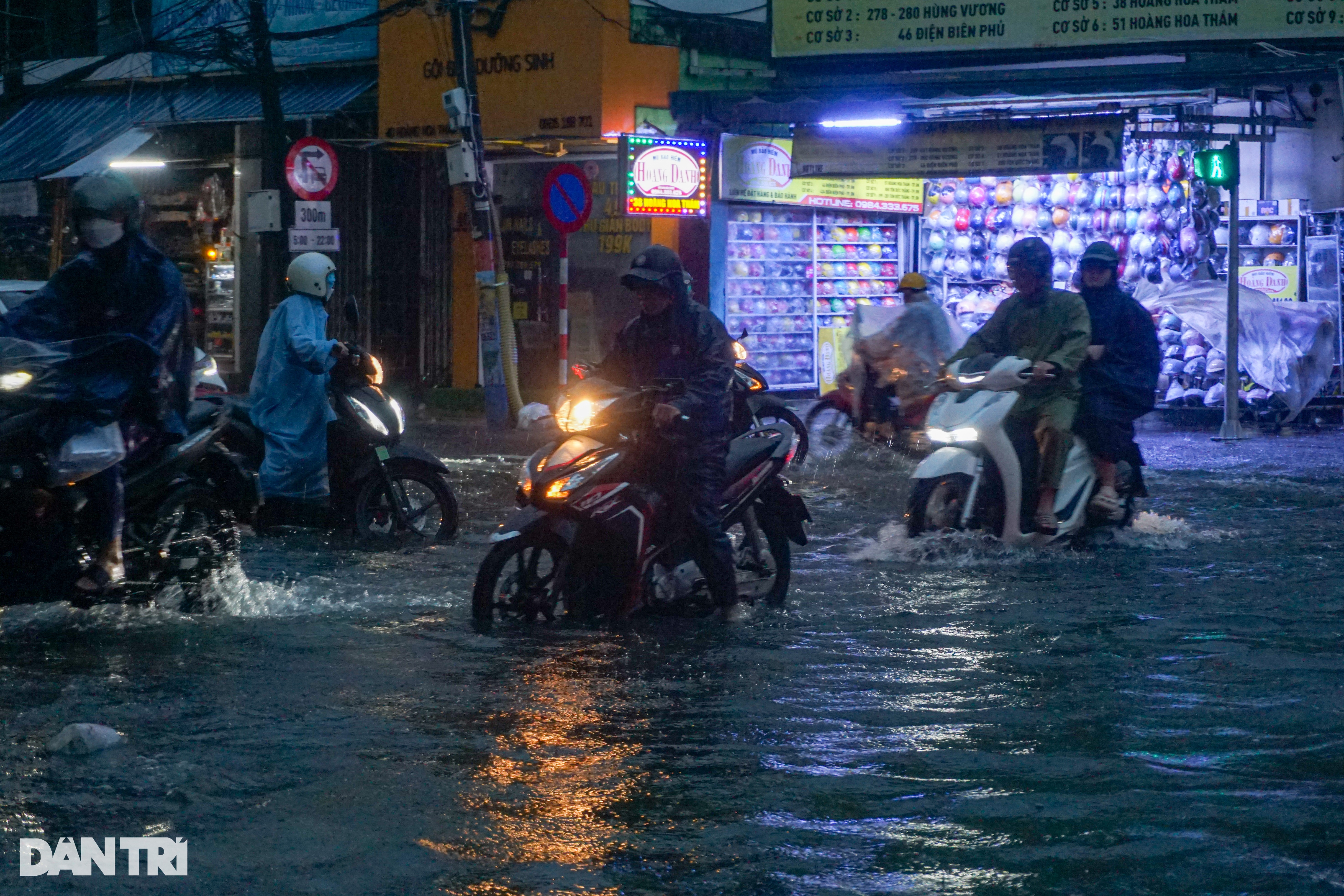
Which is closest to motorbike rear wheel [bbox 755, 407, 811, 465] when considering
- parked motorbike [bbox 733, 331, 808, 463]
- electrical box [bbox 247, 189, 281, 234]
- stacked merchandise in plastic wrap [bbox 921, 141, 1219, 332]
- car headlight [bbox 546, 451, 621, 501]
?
parked motorbike [bbox 733, 331, 808, 463]

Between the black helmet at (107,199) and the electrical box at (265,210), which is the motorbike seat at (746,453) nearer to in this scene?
the black helmet at (107,199)

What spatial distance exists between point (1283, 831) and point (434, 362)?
18760mm

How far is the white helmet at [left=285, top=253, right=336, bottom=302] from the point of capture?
924 centimetres

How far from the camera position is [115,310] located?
6477 millimetres

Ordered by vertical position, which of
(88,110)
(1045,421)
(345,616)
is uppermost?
(88,110)

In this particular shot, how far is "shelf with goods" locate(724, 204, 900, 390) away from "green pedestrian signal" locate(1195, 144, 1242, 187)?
588 centimetres

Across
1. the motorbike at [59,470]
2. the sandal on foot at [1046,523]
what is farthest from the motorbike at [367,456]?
the sandal on foot at [1046,523]

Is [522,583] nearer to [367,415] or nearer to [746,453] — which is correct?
[746,453]

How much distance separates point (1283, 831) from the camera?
4.12m

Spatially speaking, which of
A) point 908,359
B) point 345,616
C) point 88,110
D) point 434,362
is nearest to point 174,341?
point 345,616

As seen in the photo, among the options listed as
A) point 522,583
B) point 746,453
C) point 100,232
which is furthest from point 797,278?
point 100,232

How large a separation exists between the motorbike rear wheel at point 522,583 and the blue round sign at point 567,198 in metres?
10.8

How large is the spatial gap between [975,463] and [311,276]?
12.6 feet

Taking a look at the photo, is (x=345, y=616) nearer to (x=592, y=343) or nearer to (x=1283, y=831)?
(x=1283, y=831)
